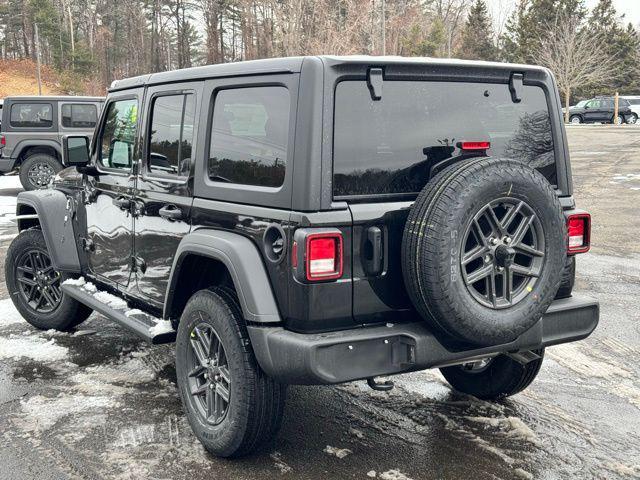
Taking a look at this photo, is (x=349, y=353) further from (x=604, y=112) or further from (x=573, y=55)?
(x=573, y=55)

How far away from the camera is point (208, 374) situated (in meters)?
3.56

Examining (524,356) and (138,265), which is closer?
(524,356)

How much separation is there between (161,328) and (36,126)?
12511mm

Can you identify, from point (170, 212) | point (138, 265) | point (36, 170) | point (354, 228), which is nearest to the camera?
point (354, 228)

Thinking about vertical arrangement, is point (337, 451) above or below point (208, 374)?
below

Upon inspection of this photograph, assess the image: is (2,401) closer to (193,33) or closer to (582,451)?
(582,451)

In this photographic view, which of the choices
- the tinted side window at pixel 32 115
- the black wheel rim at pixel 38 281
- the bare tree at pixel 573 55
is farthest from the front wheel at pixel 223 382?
the bare tree at pixel 573 55

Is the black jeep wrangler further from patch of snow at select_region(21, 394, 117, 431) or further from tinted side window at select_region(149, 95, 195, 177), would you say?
patch of snow at select_region(21, 394, 117, 431)

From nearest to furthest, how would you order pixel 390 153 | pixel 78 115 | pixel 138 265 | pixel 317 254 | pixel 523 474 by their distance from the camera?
1. pixel 317 254
2. pixel 390 153
3. pixel 523 474
4. pixel 138 265
5. pixel 78 115

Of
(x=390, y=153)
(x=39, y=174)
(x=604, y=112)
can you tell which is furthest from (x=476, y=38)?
(x=390, y=153)

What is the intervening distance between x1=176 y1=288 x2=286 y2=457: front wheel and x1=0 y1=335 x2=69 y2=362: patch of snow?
179 cm

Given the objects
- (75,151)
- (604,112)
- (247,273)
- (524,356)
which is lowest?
(524,356)

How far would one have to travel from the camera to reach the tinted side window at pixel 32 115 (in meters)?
15.0

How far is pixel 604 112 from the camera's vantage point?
43125 mm
